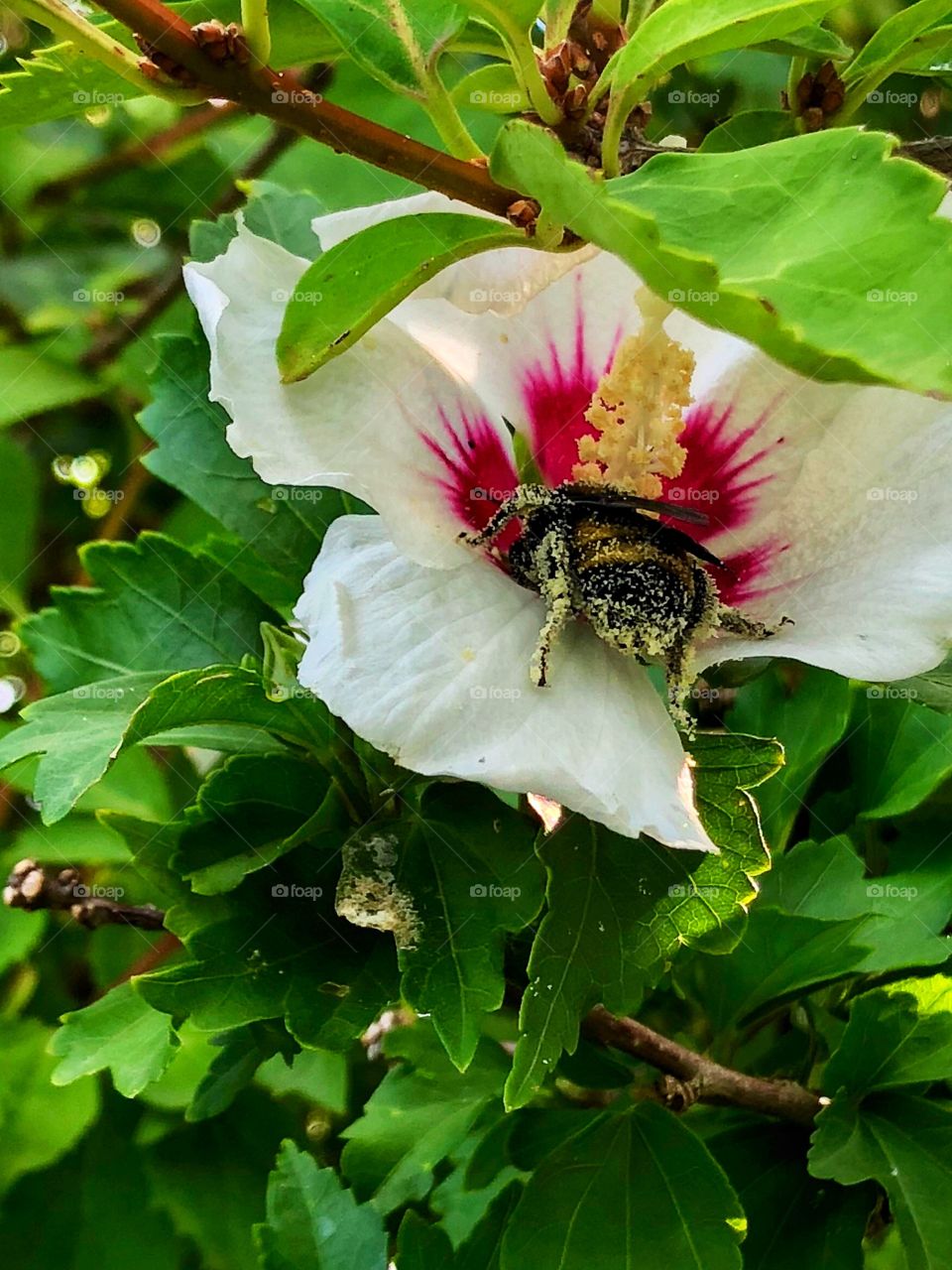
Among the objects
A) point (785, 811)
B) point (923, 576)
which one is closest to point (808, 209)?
point (923, 576)

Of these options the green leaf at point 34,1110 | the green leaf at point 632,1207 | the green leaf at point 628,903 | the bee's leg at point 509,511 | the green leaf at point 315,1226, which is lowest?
the green leaf at point 34,1110

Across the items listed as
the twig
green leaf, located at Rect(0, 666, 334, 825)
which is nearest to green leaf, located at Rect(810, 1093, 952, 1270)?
green leaf, located at Rect(0, 666, 334, 825)

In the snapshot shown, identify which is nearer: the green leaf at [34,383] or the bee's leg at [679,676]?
the bee's leg at [679,676]

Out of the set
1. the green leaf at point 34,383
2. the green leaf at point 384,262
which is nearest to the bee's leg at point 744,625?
the green leaf at point 384,262

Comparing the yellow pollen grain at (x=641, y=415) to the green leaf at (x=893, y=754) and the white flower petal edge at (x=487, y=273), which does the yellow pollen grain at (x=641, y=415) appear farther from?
the green leaf at (x=893, y=754)

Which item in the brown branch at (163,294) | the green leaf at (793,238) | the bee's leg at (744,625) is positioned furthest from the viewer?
the brown branch at (163,294)

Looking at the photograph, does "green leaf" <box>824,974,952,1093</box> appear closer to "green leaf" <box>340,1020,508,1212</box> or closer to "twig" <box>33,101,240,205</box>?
"green leaf" <box>340,1020,508,1212</box>

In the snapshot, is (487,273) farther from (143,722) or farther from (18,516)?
(18,516)
